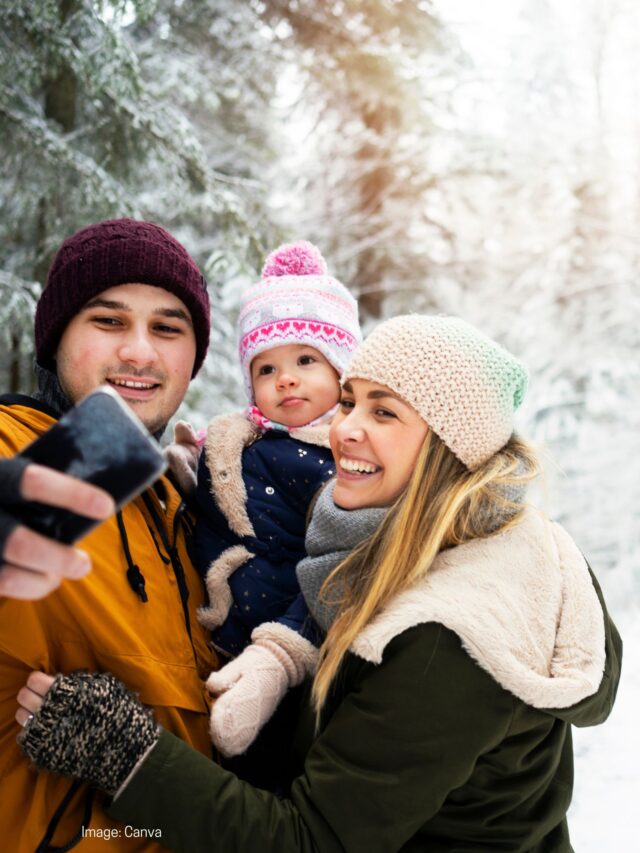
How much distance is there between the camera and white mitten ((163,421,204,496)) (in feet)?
9.16

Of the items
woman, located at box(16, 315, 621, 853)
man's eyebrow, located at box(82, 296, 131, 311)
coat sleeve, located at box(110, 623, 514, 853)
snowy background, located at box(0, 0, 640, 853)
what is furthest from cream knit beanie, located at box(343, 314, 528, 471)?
snowy background, located at box(0, 0, 640, 853)

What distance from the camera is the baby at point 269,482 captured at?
6.95ft

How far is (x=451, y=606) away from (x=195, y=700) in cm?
85

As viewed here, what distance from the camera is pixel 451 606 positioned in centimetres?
176

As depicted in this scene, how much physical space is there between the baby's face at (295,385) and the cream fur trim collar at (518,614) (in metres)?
1.03

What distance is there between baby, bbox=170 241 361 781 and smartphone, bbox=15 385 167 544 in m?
0.98

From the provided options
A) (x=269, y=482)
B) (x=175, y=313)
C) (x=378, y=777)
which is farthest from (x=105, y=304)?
(x=378, y=777)

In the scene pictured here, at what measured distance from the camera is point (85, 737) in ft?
5.57

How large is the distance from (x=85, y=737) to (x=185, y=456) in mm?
1354

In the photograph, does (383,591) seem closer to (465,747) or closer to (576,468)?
(465,747)

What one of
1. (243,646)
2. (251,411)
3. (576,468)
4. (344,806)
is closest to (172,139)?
(251,411)

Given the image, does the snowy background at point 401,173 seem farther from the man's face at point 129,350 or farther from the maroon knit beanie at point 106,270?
the man's face at point 129,350

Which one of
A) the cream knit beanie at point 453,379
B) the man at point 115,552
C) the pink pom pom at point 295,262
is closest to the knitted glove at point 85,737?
the man at point 115,552

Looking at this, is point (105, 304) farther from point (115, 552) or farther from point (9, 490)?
point (9, 490)
